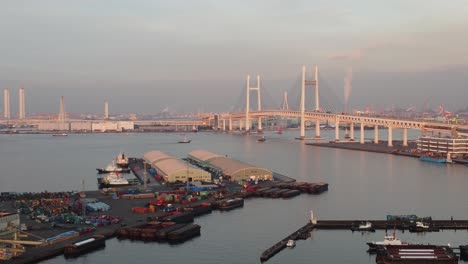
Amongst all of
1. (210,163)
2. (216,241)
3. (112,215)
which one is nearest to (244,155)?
(210,163)

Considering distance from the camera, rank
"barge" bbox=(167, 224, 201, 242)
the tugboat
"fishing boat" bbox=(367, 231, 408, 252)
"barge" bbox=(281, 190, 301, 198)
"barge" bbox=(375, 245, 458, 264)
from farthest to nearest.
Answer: "barge" bbox=(281, 190, 301, 198)
the tugboat
"barge" bbox=(167, 224, 201, 242)
"fishing boat" bbox=(367, 231, 408, 252)
"barge" bbox=(375, 245, 458, 264)

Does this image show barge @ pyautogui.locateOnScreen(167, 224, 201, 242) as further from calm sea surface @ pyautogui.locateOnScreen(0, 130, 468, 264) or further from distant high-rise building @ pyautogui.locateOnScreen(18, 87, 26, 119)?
Answer: distant high-rise building @ pyautogui.locateOnScreen(18, 87, 26, 119)

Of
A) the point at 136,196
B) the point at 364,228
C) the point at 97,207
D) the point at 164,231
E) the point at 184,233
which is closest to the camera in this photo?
the point at 184,233

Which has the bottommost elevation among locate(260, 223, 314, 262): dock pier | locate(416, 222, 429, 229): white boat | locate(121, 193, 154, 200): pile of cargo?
locate(260, 223, 314, 262): dock pier

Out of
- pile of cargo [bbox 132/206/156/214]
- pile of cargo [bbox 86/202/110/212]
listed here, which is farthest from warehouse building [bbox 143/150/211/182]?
pile of cargo [bbox 132/206/156/214]

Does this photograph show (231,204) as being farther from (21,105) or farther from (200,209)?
(21,105)

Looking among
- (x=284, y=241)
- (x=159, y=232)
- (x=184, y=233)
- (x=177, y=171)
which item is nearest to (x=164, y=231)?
(x=159, y=232)

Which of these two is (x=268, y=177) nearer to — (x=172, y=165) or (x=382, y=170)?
(x=172, y=165)
